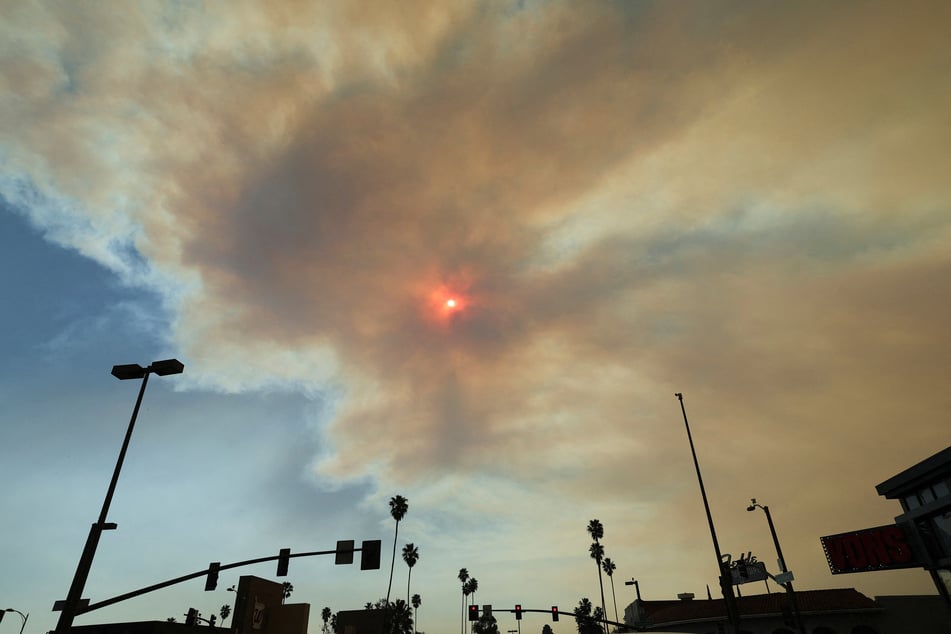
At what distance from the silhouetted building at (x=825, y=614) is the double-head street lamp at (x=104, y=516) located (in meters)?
40.6

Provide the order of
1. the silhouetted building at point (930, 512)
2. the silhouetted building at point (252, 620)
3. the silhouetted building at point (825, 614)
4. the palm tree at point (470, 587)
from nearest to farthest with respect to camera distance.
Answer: the silhouetted building at point (930, 512) → the silhouetted building at point (252, 620) → the silhouetted building at point (825, 614) → the palm tree at point (470, 587)

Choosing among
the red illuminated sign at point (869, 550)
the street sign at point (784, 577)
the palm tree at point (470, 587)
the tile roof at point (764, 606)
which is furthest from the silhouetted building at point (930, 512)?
the palm tree at point (470, 587)

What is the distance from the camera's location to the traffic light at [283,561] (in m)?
20.2

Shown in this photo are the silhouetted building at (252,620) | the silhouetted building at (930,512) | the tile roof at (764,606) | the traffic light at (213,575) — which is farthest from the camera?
the tile roof at (764,606)

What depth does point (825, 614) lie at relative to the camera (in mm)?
47031

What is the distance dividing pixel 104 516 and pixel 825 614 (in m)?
61.6

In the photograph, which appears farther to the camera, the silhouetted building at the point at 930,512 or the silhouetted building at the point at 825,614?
the silhouetted building at the point at 825,614

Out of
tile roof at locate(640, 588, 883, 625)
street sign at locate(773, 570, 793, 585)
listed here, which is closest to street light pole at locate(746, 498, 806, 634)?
street sign at locate(773, 570, 793, 585)

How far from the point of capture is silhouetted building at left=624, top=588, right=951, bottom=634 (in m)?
40.9

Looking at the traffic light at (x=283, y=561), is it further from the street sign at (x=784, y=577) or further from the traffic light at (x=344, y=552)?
Answer: the street sign at (x=784, y=577)

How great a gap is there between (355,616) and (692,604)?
2109 inches

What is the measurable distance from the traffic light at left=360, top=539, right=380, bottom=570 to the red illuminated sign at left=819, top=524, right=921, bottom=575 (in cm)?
2741

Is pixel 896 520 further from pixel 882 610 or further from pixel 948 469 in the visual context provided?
pixel 882 610

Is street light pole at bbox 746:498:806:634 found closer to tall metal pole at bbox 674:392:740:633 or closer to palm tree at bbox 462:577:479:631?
tall metal pole at bbox 674:392:740:633
